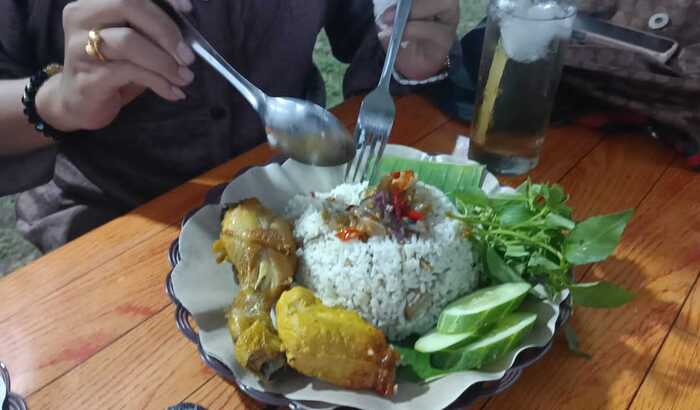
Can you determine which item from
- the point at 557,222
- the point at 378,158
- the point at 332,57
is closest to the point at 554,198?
the point at 557,222

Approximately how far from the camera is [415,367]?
712mm

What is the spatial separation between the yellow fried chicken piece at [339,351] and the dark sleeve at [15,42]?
0.84 m

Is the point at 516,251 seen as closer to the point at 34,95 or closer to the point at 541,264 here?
the point at 541,264

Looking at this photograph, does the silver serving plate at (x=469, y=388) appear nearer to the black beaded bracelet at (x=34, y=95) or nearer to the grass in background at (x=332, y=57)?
the black beaded bracelet at (x=34, y=95)

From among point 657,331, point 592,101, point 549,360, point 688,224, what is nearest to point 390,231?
point 549,360

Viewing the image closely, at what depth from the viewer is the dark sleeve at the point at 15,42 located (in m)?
1.15

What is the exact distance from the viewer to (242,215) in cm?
82

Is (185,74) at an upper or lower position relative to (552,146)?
upper

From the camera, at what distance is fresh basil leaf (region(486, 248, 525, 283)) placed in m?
0.79

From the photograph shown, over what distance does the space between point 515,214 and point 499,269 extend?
0.28 ft

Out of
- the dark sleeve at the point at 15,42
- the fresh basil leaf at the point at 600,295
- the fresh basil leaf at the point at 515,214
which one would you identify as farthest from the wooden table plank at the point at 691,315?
the dark sleeve at the point at 15,42

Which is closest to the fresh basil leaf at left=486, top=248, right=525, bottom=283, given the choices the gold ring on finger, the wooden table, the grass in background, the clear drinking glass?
the wooden table

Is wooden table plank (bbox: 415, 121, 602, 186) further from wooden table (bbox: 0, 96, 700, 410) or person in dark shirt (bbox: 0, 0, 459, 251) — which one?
person in dark shirt (bbox: 0, 0, 459, 251)

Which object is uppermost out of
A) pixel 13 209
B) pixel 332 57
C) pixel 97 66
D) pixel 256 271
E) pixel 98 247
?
pixel 97 66
